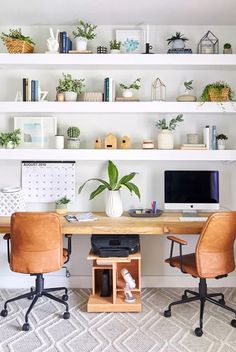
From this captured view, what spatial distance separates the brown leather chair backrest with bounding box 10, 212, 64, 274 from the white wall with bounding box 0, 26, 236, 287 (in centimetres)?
77

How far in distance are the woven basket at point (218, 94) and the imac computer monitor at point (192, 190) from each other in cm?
70

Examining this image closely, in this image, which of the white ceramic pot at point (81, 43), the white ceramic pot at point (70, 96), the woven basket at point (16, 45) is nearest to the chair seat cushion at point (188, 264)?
the white ceramic pot at point (70, 96)

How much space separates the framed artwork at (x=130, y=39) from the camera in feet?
11.4

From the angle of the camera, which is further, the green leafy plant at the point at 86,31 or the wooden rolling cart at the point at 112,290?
the green leafy plant at the point at 86,31

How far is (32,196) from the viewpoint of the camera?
140 inches

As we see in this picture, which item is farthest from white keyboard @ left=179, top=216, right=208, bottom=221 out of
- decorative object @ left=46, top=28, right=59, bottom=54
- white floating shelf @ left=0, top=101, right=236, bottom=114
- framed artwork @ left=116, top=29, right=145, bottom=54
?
decorative object @ left=46, top=28, right=59, bottom=54

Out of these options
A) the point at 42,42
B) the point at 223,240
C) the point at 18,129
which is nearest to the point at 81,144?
the point at 18,129

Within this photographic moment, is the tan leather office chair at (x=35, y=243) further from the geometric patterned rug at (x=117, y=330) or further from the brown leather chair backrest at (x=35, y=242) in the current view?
the geometric patterned rug at (x=117, y=330)

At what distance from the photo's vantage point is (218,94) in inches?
130

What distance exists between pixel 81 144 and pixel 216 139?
1342 millimetres

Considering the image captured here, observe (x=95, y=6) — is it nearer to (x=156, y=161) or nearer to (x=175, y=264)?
(x=156, y=161)

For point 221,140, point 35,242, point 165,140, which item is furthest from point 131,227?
point 221,140

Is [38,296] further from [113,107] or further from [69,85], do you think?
[69,85]

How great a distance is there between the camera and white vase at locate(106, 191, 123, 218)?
3342 millimetres
